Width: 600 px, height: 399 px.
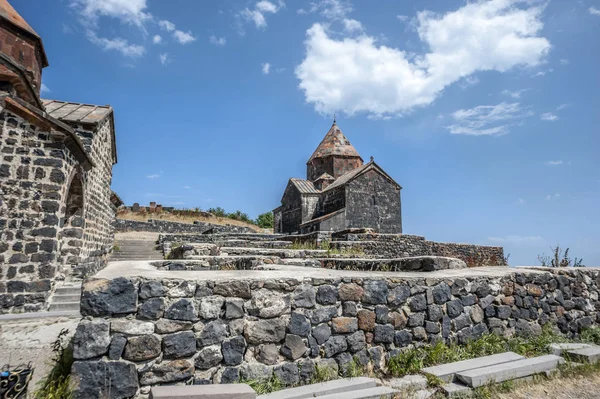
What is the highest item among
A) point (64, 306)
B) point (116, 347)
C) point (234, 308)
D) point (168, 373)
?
point (234, 308)

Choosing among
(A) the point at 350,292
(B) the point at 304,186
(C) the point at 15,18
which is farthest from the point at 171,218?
(A) the point at 350,292

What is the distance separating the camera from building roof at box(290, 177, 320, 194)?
22.6 metres

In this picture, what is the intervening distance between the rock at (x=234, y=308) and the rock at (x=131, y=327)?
1.93ft

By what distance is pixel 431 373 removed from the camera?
3.30m

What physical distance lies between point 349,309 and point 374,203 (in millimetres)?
17240

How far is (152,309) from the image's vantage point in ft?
9.07

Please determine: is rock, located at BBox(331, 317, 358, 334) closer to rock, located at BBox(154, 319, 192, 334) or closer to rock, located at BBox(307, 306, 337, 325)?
rock, located at BBox(307, 306, 337, 325)

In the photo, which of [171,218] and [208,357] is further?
[171,218]

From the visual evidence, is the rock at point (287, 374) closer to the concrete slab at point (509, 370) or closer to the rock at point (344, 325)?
the rock at point (344, 325)

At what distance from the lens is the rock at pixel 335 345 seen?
10.7 feet

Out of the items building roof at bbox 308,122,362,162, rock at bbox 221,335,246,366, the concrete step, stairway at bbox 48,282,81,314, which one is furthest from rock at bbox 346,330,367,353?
building roof at bbox 308,122,362,162

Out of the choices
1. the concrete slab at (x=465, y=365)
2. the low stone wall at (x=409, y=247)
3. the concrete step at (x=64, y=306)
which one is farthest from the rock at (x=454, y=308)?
the low stone wall at (x=409, y=247)

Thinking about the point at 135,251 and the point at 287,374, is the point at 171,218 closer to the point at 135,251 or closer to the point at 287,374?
the point at 135,251

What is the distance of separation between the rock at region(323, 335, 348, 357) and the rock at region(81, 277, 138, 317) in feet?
5.58
